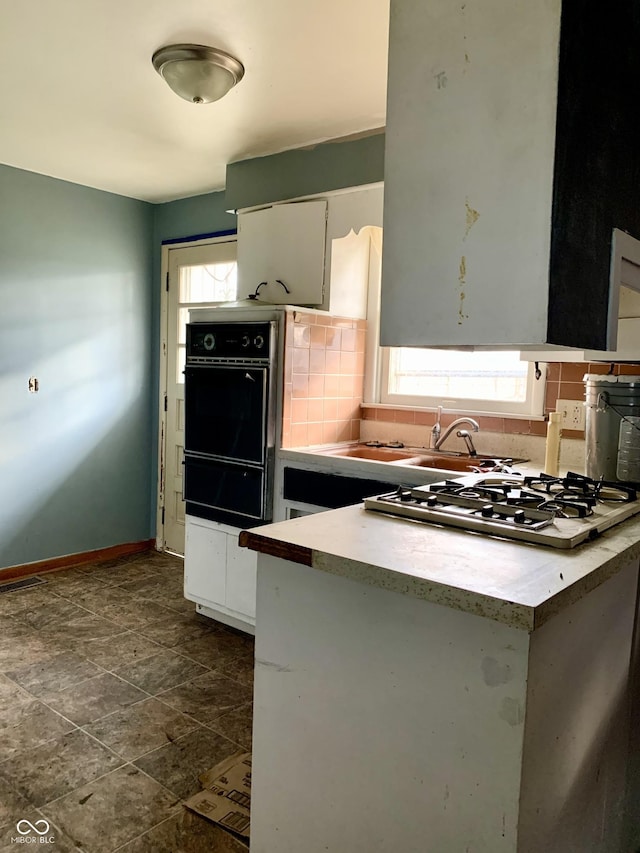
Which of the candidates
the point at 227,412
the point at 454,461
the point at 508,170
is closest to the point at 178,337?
the point at 227,412

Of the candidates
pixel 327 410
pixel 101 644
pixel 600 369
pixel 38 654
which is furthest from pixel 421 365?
pixel 38 654

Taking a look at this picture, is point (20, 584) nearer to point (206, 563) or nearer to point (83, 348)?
point (206, 563)

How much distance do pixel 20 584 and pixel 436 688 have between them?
132 inches

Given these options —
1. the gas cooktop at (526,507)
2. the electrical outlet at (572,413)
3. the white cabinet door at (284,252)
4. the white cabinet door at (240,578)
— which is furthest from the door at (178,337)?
the gas cooktop at (526,507)

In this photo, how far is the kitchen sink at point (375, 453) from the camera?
307 centimetres

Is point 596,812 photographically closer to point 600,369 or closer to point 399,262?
point 399,262

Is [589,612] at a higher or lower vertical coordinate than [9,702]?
higher

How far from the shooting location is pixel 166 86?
2.53m

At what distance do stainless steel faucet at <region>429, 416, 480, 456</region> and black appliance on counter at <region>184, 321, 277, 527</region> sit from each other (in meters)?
0.79

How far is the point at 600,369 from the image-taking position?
107 inches

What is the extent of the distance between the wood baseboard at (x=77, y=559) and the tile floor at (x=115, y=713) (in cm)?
19

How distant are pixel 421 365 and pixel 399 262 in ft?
6.67

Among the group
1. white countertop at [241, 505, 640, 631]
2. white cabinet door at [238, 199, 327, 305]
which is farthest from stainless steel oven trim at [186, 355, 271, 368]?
white countertop at [241, 505, 640, 631]

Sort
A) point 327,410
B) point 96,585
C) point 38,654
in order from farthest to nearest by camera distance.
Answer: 1. point 96,585
2. point 327,410
3. point 38,654
